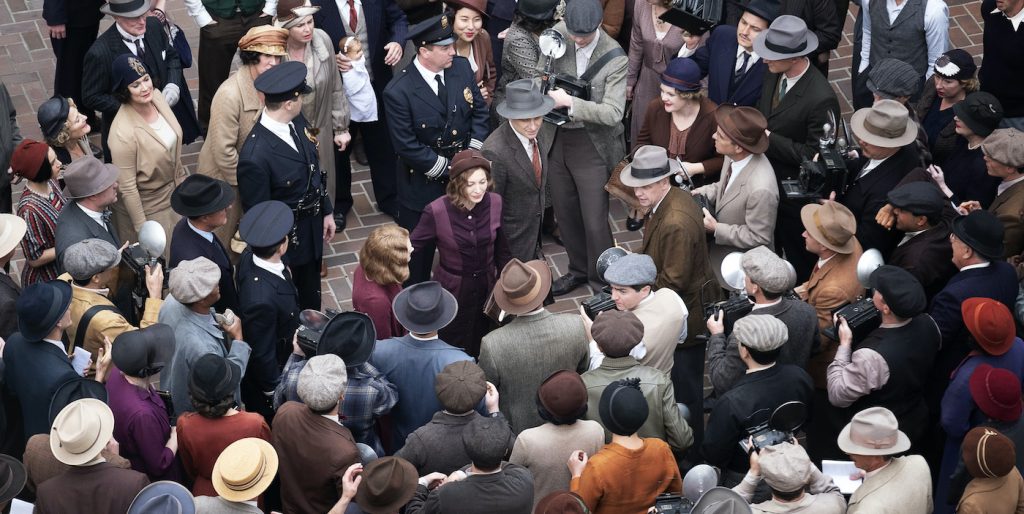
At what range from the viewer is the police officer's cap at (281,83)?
300 inches

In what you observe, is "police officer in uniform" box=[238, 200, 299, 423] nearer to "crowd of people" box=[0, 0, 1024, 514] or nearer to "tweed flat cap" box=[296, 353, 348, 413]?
"crowd of people" box=[0, 0, 1024, 514]

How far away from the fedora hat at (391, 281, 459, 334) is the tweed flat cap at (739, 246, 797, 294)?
1.57m

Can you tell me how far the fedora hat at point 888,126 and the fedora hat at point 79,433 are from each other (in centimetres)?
474

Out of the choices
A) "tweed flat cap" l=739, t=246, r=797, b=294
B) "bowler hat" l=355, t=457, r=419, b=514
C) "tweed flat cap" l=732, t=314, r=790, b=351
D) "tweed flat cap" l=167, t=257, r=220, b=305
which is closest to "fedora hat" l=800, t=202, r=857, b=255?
"tweed flat cap" l=739, t=246, r=797, b=294

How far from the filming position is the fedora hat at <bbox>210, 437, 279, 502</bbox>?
542cm

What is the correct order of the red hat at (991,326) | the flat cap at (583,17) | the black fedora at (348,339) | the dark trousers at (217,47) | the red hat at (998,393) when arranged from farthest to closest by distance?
the dark trousers at (217,47) < the flat cap at (583,17) < the red hat at (991,326) < the black fedora at (348,339) < the red hat at (998,393)

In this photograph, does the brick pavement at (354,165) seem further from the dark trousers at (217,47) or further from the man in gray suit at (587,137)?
the dark trousers at (217,47)

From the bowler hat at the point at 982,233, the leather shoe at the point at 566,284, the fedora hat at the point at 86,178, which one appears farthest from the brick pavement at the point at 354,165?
the bowler hat at the point at 982,233

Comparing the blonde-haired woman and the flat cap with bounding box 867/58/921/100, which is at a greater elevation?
the flat cap with bounding box 867/58/921/100

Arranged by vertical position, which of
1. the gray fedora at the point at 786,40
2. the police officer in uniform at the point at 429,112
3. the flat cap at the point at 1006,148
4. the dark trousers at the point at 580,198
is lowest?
the dark trousers at the point at 580,198

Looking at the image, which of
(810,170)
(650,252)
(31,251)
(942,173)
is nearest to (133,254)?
(31,251)

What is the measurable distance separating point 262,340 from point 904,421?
3.51m

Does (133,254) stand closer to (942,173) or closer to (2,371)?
(2,371)

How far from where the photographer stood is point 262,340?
6.87 m
